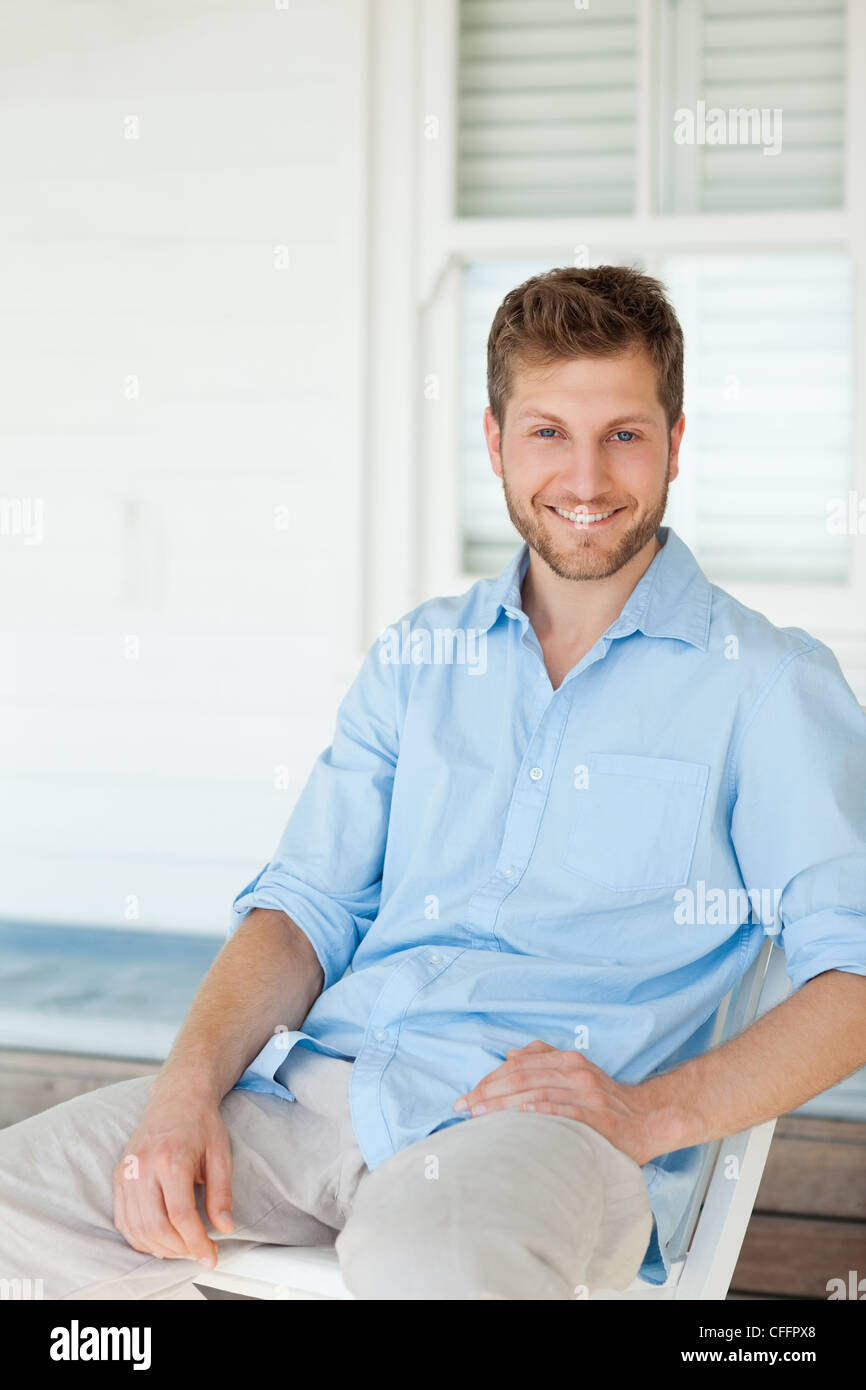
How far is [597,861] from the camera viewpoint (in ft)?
4.73

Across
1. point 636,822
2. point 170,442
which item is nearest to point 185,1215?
point 636,822

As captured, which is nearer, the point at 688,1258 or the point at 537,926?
the point at 688,1258

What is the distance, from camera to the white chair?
1276 mm

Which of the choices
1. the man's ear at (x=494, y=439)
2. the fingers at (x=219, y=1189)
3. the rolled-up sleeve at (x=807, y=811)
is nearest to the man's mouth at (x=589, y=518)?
the man's ear at (x=494, y=439)

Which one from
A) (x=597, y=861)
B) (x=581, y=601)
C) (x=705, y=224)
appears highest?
(x=705, y=224)

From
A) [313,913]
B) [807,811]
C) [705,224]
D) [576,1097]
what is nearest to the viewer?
[576,1097]

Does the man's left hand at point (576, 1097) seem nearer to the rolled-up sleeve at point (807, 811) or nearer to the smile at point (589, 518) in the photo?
the rolled-up sleeve at point (807, 811)

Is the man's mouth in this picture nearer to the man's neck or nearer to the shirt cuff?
the man's neck

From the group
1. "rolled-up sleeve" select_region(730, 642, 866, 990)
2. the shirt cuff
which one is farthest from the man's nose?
the shirt cuff

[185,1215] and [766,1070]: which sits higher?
[766,1070]

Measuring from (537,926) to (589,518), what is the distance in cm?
45

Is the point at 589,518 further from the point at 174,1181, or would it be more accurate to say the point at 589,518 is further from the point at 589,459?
the point at 174,1181

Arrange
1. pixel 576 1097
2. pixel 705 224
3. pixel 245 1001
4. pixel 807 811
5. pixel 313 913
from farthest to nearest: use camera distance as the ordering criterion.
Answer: pixel 705 224 < pixel 313 913 < pixel 245 1001 < pixel 807 811 < pixel 576 1097

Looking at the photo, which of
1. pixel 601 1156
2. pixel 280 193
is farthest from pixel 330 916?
pixel 280 193
